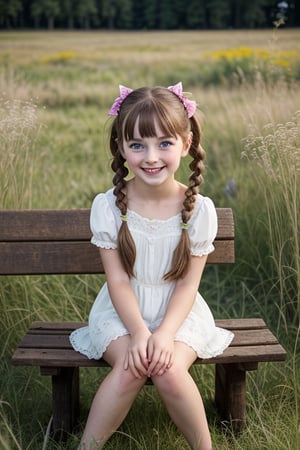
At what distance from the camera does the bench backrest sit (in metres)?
2.70

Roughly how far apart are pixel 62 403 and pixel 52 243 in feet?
2.06

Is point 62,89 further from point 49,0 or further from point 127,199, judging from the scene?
point 127,199

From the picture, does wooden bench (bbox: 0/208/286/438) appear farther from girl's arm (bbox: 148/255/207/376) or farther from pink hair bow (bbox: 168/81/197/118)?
pink hair bow (bbox: 168/81/197/118)

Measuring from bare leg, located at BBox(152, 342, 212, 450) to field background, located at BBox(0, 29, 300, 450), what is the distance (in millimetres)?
136

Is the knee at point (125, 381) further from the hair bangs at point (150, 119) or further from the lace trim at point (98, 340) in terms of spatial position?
the hair bangs at point (150, 119)

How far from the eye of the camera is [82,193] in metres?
4.93

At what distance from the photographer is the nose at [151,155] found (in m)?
2.26

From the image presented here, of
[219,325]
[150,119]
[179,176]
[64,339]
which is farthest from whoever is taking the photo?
[179,176]

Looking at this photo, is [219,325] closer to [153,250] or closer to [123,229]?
[153,250]

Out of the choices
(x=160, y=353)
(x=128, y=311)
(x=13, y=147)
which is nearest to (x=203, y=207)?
(x=128, y=311)

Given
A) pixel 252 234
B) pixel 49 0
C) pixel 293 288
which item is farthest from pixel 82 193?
pixel 293 288

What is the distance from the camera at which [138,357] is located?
2.17 metres

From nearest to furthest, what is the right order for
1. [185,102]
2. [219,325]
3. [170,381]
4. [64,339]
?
[170,381]
[185,102]
[64,339]
[219,325]

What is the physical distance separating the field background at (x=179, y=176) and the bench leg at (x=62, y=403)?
66mm
